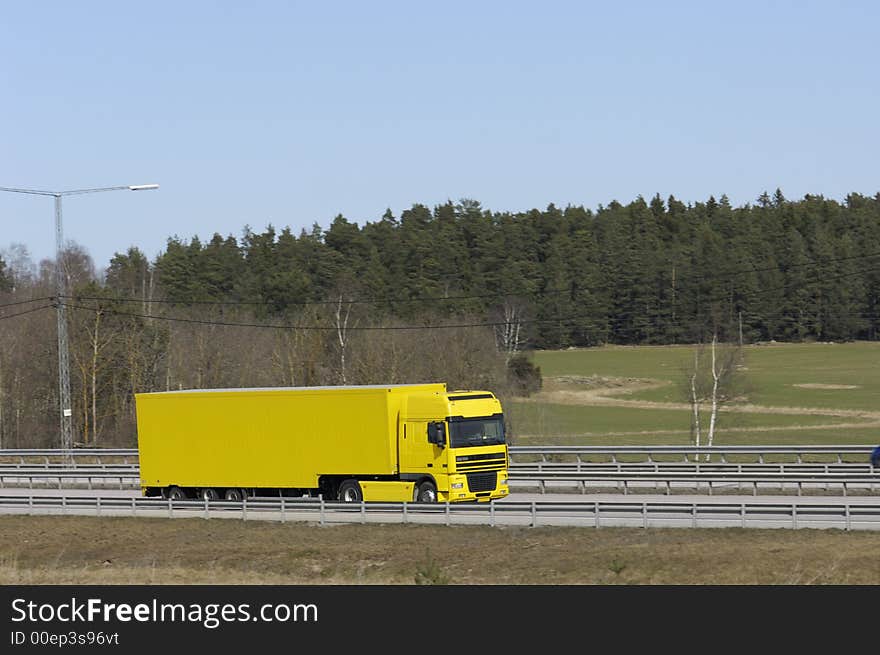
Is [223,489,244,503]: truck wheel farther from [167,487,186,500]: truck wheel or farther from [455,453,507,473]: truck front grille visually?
[455,453,507,473]: truck front grille

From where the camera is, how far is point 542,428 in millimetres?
73688

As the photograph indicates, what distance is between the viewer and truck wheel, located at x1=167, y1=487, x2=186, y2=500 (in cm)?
4300

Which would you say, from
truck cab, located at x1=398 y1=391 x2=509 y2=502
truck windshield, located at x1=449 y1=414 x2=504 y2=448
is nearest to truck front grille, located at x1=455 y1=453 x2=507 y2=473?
truck cab, located at x1=398 y1=391 x2=509 y2=502

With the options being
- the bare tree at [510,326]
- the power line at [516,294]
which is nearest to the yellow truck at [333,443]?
the bare tree at [510,326]

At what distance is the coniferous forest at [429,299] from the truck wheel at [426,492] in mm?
37193

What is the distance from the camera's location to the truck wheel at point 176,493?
4300 cm

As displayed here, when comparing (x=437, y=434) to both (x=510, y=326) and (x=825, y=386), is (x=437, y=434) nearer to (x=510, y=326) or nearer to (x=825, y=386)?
(x=510, y=326)

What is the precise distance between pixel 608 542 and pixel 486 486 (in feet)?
23.8

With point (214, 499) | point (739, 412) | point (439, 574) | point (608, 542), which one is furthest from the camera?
point (739, 412)

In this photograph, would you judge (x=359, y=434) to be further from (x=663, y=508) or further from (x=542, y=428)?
(x=542, y=428)

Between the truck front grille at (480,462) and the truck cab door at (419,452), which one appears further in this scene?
the truck front grille at (480,462)

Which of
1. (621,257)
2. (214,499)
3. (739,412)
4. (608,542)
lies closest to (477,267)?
(621,257)

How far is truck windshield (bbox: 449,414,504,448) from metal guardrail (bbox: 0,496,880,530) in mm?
2007

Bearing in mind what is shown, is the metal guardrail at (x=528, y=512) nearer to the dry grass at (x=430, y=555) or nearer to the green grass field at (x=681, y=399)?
the dry grass at (x=430, y=555)
